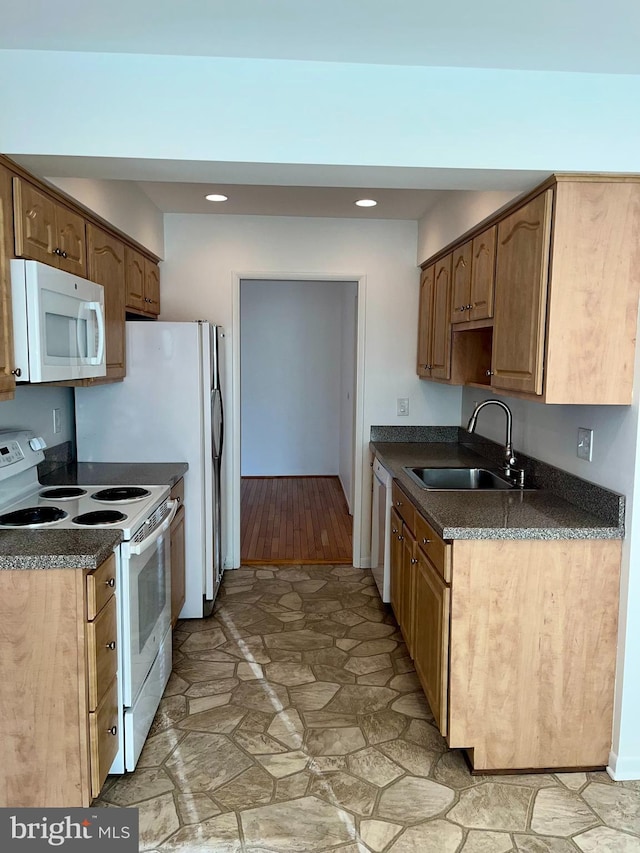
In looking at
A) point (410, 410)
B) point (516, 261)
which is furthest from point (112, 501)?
point (410, 410)

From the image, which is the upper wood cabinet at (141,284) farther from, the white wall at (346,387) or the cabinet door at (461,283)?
the white wall at (346,387)

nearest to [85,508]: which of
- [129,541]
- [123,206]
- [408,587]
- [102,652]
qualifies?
[129,541]

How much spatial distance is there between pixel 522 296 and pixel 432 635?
136 centimetres

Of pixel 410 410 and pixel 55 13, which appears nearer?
pixel 55 13

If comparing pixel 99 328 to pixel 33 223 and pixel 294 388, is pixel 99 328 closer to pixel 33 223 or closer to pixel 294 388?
pixel 33 223

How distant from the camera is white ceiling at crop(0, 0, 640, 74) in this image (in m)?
1.58

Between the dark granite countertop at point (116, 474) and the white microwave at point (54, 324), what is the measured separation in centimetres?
60

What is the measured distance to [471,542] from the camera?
6.91 feet

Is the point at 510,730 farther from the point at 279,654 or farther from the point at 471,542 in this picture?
the point at 279,654

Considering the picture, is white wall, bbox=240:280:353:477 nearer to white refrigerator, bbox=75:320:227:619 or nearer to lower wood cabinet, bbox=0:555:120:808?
white refrigerator, bbox=75:320:227:619

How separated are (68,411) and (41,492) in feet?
2.80

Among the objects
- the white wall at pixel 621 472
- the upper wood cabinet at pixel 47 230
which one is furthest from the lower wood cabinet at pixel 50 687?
the white wall at pixel 621 472

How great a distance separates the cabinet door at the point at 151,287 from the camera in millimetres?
3668

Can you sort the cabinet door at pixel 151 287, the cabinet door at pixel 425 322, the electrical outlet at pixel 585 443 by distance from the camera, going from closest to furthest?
the electrical outlet at pixel 585 443 < the cabinet door at pixel 151 287 < the cabinet door at pixel 425 322
